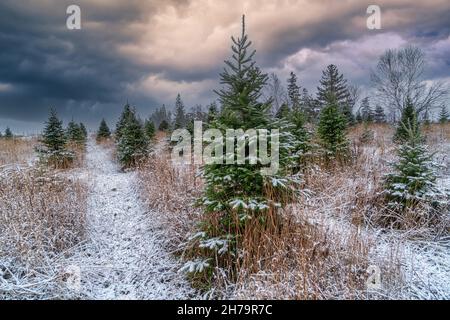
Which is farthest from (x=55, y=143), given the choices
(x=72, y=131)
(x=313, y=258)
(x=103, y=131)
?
(x=103, y=131)

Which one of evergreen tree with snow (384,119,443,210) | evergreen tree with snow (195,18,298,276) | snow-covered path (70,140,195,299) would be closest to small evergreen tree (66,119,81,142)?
snow-covered path (70,140,195,299)

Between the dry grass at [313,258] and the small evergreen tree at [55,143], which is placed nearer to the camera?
the dry grass at [313,258]

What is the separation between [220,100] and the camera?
12.5ft

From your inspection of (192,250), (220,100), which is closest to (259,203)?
(192,250)

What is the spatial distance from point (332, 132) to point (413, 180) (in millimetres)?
3600

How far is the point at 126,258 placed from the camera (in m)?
4.16

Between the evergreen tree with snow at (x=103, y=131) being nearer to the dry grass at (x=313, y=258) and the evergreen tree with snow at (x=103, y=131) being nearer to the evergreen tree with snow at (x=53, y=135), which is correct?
the evergreen tree with snow at (x=53, y=135)

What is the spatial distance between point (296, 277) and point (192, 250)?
5.03 ft

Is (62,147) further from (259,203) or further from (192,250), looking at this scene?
(259,203)

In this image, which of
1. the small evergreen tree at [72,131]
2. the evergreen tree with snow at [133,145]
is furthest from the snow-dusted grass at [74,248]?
the small evergreen tree at [72,131]

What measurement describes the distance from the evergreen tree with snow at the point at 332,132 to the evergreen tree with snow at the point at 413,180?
2.79 m

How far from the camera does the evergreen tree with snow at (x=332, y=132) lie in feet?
25.7

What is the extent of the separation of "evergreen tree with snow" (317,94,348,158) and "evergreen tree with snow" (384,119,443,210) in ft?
9.14

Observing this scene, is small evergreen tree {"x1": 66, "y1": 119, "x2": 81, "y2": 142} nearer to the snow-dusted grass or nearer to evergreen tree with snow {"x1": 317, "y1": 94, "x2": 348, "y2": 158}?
the snow-dusted grass
